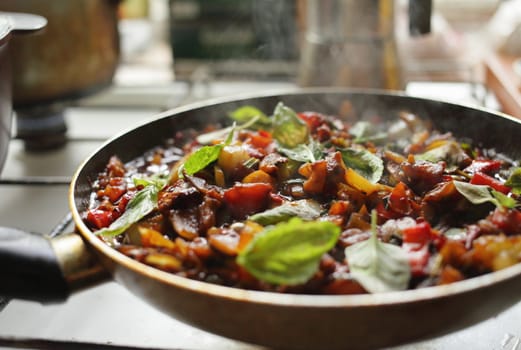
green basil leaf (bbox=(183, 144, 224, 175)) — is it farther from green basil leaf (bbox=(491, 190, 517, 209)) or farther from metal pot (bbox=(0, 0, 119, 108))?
metal pot (bbox=(0, 0, 119, 108))

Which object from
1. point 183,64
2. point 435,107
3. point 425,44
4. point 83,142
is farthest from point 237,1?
point 435,107

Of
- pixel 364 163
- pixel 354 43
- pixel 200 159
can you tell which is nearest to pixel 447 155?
pixel 364 163

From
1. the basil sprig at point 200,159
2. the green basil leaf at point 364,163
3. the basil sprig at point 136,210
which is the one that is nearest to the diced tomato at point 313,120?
the green basil leaf at point 364,163

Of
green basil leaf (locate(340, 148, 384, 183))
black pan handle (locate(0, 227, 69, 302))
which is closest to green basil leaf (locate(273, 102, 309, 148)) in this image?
green basil leaf (locate(340, 148, 384, 183))

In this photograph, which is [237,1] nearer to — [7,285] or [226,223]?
[226,223]

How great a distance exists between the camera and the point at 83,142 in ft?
6.76

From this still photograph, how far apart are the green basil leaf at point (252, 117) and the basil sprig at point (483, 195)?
1.92ft

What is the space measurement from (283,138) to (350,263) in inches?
21.8

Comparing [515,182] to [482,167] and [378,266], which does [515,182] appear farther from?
[378,266]

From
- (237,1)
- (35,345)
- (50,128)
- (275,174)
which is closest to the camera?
(35,345)

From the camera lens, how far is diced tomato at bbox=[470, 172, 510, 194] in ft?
3.66

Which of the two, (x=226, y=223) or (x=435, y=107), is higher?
(x=435, y=107)

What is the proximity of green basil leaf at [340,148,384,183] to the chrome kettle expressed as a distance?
906mm

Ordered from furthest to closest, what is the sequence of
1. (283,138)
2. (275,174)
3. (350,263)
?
(283,138) < (275,174) < (350,263)
